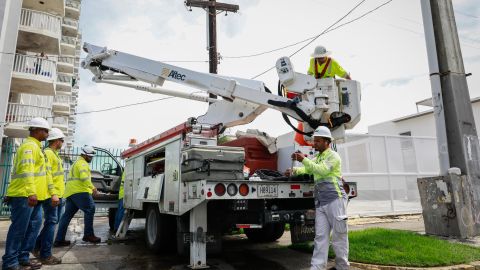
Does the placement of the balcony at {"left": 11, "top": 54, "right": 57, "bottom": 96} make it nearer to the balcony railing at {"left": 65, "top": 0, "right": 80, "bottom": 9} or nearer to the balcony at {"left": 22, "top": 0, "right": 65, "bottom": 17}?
the balcony at {"left": 22, "top": 0, "right": 65, "bottom": 17}

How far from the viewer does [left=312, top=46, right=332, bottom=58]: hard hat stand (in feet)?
19.2

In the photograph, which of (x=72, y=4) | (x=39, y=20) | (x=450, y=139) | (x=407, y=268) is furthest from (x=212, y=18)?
(x=72, y=4)

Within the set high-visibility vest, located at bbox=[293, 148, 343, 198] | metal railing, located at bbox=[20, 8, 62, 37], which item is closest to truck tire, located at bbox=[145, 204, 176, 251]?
high-visibility vest, located at bbox=[293, 148, 343, 198]

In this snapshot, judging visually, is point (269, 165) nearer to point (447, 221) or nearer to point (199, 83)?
point (199, 83)

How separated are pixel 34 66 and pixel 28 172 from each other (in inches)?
731

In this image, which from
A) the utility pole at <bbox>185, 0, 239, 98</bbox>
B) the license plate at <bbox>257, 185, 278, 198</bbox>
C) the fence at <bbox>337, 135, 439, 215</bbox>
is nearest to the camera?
the license plate at <bbox>257, 185, 278, 198</bbox>

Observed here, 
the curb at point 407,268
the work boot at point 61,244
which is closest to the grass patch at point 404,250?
the curb at point 407,268

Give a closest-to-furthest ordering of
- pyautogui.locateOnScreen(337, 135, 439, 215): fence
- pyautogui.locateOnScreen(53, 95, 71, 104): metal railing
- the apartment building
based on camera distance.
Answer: pyautogui.locateOnScreen(337, 135, 439, 215): fence, the apartment building, pyautogui.locateOnScreen(53, 95, 71, 104): metal railing

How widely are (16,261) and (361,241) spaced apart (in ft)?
16.0

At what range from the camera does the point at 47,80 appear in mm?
20344

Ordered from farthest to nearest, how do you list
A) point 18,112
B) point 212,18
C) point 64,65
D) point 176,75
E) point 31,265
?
point 64,65
point 18,112
point 212,18
point 176,75
point 31,265

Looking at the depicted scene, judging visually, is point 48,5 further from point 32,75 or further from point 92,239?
point 92,239

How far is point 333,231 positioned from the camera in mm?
4176

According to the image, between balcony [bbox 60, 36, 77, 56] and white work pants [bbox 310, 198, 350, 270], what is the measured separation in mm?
39804
